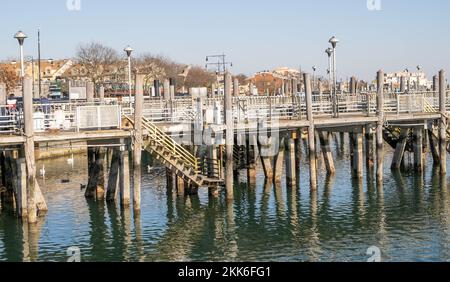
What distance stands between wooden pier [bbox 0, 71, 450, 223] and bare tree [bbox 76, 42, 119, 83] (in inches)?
1996

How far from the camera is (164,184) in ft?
141

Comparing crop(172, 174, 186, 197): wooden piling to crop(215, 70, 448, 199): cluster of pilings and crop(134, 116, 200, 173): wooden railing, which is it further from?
crop(134, 116, 200, 173): wooden railing

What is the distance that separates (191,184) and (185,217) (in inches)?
188

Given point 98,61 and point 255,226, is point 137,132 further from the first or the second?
point 98,61

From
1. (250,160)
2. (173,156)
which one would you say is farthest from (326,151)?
(173,156)

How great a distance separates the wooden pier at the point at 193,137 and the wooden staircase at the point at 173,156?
4 cm

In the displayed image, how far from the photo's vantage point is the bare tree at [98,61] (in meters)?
93.9

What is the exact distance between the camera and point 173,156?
32.9 m

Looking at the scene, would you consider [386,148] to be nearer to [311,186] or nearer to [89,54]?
[311,186]

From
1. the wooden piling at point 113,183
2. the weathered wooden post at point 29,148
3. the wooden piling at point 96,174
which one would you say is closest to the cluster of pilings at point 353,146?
the wooden piling at point 113,183

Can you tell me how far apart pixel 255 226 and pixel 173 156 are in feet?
17.6

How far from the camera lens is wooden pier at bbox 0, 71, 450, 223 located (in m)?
30.0

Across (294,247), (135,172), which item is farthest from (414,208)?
(135,172)

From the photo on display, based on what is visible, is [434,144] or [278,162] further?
[434,144]
